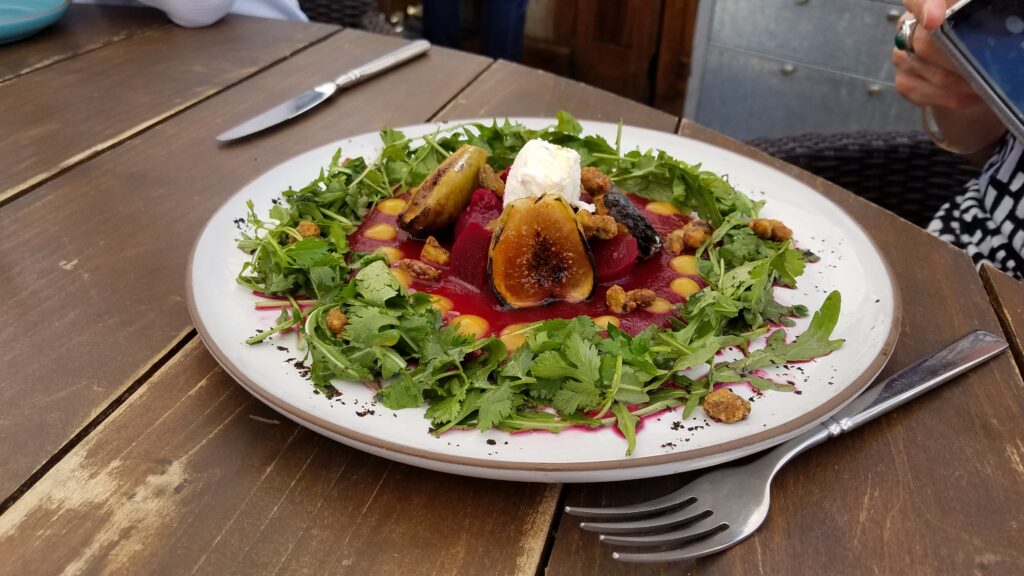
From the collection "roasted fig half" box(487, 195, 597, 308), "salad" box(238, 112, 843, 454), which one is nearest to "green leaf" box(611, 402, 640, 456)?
"salad" box(238, 112, 843, 454)

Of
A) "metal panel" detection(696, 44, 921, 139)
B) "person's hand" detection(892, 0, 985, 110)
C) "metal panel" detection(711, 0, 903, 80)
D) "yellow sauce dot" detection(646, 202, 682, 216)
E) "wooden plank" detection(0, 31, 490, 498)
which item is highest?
"person's hand" detection(892, 0, 985, 110)

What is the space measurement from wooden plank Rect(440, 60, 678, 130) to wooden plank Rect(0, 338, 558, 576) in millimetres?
1217

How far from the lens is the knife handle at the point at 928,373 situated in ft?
3.30

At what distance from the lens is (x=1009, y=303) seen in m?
1.32

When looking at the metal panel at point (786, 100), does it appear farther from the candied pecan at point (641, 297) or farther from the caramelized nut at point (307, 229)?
the caramelized nut at point (307, 229)

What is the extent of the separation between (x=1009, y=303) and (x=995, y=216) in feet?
2.28

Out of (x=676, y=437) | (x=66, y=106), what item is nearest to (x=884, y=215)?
(x=676, y=437)

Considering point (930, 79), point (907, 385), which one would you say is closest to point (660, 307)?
point (907, 385)

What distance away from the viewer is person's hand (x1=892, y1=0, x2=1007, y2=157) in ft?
5.80

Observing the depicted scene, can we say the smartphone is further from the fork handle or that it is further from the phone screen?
the fork handle

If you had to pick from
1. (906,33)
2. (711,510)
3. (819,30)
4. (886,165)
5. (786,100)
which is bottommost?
(786,100)

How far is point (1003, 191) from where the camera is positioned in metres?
1.88

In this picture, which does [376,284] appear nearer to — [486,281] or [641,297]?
[486,281]

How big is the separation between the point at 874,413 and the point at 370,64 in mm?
1704
